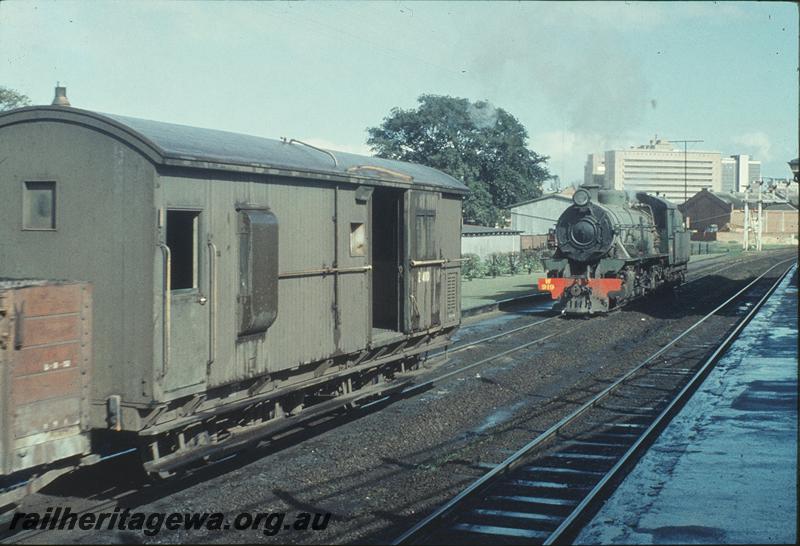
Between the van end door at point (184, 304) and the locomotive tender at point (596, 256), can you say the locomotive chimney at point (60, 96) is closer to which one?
the van end door at point (184, 304)

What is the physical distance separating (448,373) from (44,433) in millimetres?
9110

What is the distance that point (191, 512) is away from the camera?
25.5 feet

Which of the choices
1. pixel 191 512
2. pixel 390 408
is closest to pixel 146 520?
pixel 191 512

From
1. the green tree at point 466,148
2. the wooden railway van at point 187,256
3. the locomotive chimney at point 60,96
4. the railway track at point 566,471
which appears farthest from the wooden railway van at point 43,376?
the green tree at point 466,148

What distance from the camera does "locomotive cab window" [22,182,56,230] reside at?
25.9 ft

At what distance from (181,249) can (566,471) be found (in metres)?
4.88

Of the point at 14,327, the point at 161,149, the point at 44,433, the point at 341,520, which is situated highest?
the point at 161,149

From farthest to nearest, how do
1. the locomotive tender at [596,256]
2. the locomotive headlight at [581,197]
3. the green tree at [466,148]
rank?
1. the green tree at [466,148]
2. the locomotive headlight at [581,197]
3. the locomotive tender at [596,256]

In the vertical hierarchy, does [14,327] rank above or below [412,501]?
above

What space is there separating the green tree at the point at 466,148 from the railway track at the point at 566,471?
176 feet

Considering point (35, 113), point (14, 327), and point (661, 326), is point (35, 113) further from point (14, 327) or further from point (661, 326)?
point (661, 326)

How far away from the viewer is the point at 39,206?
7953 millimetres

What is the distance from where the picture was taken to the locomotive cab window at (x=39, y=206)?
7902 mm

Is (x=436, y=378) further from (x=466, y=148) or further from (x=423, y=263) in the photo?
(x=466, y=148)
